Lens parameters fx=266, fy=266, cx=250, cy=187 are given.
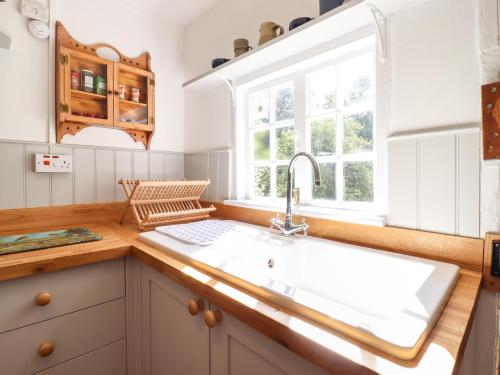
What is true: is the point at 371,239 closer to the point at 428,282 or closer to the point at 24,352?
the point at 428,282

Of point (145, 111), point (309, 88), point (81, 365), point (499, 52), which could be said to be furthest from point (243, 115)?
point (81, 365)

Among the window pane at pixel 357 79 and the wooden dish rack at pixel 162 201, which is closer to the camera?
the window pane at pixel 357 79

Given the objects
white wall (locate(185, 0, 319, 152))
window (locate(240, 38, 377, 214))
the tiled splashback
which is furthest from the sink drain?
the tiled splashback

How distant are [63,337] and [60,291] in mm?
173

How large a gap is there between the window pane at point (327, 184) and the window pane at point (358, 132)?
117mm

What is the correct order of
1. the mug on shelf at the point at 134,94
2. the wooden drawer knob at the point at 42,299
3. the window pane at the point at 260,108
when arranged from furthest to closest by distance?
the mug on shelf at the point at 134,94 → the window pane at the point at 260,108 → the wooden drawer knob at the point at 42,299

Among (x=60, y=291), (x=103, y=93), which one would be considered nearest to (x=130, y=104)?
(x=103, y=93)

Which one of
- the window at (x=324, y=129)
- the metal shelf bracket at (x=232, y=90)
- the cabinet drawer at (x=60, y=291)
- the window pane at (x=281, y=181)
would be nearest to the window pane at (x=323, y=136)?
the window at (x=324, y=129)

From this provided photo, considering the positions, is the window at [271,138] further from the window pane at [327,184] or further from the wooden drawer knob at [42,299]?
the wooden drawer knob at [42,299]

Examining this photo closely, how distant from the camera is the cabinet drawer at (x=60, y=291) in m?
0.87

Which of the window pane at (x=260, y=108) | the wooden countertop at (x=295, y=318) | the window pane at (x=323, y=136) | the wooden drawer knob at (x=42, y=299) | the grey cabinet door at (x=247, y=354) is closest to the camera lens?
the wooden countertop at (x=295, y=318)

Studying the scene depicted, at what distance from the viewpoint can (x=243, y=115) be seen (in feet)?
5.61

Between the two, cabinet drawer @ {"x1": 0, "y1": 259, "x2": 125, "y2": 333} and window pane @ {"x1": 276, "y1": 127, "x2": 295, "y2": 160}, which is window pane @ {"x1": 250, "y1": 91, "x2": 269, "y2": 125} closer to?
window pane @ {"x1": 276, "y1": 127, "x2": 295, "y2": 160}

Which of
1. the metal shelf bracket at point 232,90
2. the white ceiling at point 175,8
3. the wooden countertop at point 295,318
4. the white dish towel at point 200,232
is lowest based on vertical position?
the wooden countertop at point 295,318
